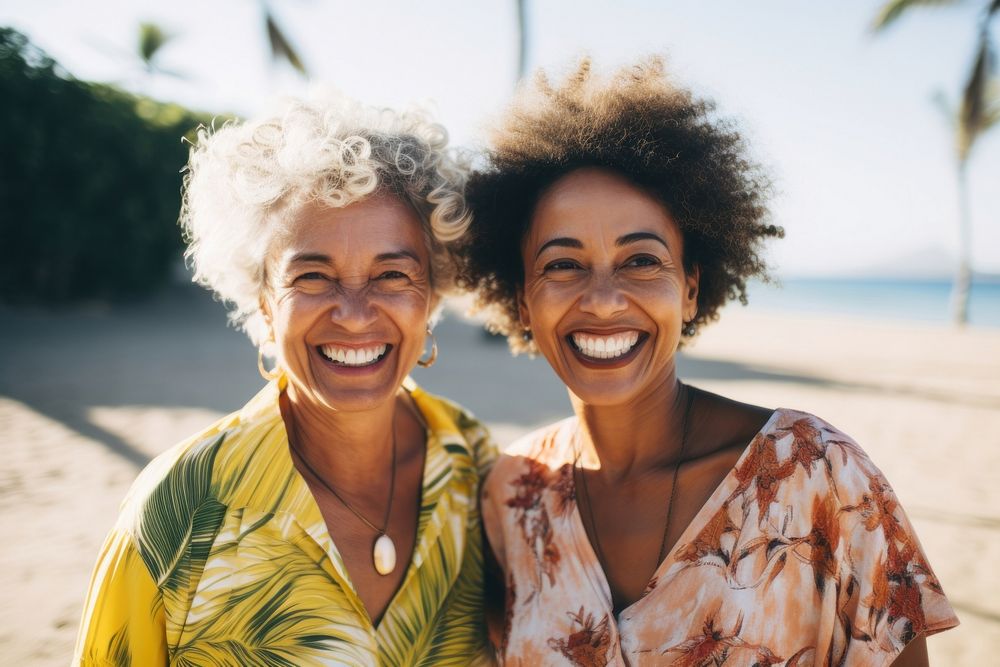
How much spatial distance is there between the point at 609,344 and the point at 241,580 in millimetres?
1386

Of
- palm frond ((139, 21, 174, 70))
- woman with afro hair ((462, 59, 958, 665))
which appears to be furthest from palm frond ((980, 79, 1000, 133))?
palm frond ((139, 21, 174, 70))

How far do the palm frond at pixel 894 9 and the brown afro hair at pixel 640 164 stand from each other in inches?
849

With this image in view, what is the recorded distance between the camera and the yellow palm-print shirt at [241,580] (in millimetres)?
1923

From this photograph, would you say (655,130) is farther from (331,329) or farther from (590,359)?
(331,329)

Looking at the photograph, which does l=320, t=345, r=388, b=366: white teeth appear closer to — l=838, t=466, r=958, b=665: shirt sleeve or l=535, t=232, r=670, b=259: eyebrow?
l=535, t=232, r=670, b=259: eyebrow

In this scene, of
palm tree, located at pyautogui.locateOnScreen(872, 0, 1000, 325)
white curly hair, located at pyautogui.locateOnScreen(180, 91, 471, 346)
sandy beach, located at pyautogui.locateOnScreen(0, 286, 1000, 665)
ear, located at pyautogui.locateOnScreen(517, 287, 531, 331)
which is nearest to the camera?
white curly hair, located at pyautogui.locateOnScreen(180, 91, 471, 346)

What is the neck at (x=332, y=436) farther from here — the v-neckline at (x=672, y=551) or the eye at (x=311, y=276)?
the v-neckline at (x=672, y=551)

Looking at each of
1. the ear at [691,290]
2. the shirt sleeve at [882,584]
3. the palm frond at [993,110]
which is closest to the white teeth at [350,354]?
the ear at [691,290]

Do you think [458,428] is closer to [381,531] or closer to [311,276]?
[381,531]

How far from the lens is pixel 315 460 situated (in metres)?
2.47

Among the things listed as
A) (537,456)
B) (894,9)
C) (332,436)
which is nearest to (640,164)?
(537,456)

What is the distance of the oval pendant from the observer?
228 centimetres

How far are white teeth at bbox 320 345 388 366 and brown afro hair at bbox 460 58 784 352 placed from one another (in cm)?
70

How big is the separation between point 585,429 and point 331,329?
1.03 m
